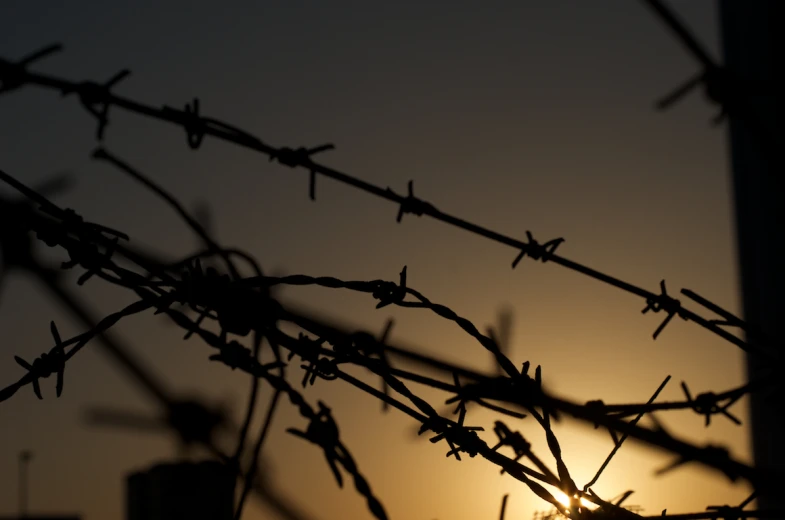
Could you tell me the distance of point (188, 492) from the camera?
2465 mm

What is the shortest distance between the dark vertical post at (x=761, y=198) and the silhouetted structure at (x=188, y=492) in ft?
8.53

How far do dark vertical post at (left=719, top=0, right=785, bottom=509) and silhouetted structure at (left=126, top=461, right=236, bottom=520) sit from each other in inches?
102

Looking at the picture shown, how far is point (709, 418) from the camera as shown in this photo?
299 centimetres

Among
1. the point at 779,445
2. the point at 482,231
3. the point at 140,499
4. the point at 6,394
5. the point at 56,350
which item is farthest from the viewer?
the point at 779,445

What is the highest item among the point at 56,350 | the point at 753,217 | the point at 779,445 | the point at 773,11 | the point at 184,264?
the point at 773,11

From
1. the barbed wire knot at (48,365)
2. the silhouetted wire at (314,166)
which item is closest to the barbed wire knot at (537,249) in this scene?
the silhouetted wire at (314,166)

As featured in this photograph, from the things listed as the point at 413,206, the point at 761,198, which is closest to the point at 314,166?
the point at 413,206

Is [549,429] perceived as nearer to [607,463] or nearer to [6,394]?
[607,463]

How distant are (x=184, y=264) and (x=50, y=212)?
0.30 metres

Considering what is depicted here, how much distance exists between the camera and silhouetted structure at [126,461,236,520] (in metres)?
2.46

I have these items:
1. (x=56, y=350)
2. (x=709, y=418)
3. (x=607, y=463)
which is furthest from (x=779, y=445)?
(x=56, y=350)

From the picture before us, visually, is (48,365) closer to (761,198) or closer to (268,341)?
(268,341)

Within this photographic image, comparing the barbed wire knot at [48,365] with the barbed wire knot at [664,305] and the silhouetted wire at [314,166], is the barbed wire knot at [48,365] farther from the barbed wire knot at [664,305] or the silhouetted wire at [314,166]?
the barbed wire knot at [664,305]

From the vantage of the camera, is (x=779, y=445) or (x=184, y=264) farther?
(x=779, y=445)
